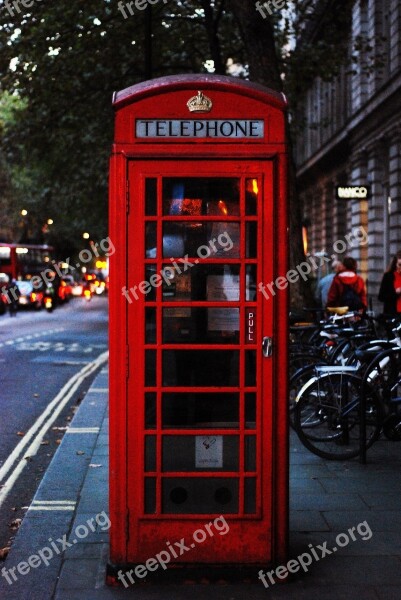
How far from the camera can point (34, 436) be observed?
33.6ft

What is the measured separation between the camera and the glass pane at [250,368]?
503 centimetres

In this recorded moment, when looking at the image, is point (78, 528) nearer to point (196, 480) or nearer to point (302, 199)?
point (196, 480)

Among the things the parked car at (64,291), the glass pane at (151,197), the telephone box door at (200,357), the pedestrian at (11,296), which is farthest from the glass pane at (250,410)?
the parked car at (64,291)

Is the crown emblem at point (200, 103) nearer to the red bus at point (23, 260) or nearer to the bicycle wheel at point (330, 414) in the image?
the bicycle wheel at point (330, 414)

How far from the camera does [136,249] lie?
195 inches

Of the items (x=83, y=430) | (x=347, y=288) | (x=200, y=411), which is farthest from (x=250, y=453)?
(x=347, y=288)

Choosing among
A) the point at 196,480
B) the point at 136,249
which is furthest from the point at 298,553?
the point at 136,249

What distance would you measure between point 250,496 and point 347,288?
9.10m

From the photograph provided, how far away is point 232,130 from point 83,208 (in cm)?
3308

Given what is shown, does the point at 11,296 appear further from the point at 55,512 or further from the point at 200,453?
the point at 200,453

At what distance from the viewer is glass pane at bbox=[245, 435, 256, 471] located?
5.11 m

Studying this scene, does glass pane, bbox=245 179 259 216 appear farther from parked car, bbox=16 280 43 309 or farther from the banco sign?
parked car, bbox=16 280 43 309

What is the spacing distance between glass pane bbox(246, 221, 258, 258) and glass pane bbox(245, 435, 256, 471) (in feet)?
3.31

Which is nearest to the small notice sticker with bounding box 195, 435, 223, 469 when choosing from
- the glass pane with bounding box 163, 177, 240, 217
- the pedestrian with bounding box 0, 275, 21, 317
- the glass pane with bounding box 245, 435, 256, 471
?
the glass pane with bounding box 245, 435, 256, 471
